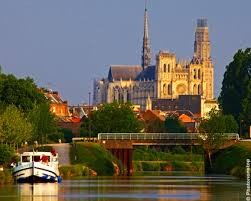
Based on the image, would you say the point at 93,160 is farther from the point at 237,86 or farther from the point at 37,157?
the point at 237,86

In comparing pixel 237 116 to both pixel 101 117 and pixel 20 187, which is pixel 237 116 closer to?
pixel 101 117

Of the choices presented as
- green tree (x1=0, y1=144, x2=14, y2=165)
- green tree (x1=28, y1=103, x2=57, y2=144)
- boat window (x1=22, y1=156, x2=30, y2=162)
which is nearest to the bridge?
green tree (x1=28, y1=103, x2=57, y2=144)

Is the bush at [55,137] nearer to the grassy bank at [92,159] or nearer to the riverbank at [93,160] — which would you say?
the riverbank at [93,160]

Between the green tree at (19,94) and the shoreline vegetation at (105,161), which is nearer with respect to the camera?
the shoreline vegetation at (105,161)

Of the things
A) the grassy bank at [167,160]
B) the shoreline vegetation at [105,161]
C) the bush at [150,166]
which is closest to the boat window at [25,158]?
the shoreline vegetation at [105,161]

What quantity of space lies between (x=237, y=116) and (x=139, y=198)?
97.6 meters

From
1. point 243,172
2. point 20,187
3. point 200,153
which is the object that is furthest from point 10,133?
point 200,153

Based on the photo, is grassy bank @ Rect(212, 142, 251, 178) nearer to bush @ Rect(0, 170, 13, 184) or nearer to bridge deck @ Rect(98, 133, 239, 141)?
bridge deck @ Rect(98, 133, 239, 141)

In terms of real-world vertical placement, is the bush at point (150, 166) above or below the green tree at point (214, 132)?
below

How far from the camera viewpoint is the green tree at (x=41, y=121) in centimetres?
15075

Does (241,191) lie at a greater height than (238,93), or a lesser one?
lesser

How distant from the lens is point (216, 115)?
6491 inches

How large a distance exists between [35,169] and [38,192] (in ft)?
Result: 57.2

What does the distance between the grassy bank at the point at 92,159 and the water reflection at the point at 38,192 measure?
107 feet
